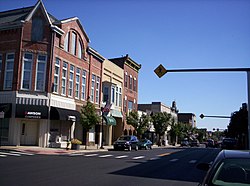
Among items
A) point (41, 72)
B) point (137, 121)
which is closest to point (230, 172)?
point (41, 72)

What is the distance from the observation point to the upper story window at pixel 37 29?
3034cm

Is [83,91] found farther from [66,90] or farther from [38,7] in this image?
[38,7]

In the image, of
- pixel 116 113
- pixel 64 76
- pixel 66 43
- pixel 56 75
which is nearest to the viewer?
pixel 56 75

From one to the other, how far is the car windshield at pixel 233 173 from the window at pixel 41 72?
2669 cm

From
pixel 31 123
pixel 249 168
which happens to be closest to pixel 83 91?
pixel 31 123

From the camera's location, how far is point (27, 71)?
29.8 meters

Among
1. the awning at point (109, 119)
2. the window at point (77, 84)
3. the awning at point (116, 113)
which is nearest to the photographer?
the window at point (77, 84)

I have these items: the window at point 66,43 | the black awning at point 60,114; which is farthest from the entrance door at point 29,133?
the window at point 66,43

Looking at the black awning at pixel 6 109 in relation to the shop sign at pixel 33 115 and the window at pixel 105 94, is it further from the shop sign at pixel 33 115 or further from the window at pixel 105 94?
the window at pixel 105 94

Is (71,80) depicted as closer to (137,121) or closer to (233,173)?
(137,121)

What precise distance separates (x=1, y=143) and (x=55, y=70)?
8637mm

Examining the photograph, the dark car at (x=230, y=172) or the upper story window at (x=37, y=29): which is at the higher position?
the upper story window at (x=37, y=29)

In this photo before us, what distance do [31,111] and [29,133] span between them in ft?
8.18

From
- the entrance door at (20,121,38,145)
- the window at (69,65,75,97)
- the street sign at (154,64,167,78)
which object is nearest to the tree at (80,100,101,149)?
the window at (69,65,75,97)
